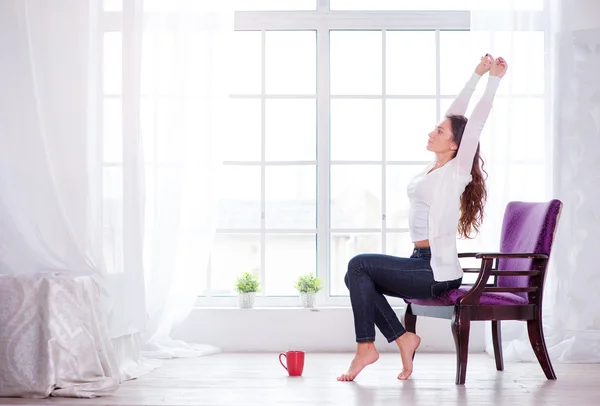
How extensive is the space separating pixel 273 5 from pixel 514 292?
2.50 metres

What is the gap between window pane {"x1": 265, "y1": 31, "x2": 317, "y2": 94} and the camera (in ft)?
16.8

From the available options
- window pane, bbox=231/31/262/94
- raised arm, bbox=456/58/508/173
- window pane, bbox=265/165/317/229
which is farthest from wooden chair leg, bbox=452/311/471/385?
window pane, bbox=231/31/262/94

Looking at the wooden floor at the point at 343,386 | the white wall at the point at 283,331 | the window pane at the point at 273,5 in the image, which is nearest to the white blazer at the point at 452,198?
the wooden floor at the point at 343,386

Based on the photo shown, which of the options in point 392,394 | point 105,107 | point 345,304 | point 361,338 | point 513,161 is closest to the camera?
point 392,394

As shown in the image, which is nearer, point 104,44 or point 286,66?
point 104,44

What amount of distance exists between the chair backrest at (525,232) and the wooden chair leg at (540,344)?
5.8 inches

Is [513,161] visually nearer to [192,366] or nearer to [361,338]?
[361,338]

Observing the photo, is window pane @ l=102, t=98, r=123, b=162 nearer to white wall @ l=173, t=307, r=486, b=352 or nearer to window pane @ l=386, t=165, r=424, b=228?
white wall @ l=173, t=307, r=486, b=352

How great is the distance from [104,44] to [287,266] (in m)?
1.88

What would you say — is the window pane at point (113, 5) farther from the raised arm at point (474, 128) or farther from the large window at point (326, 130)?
the raised arm at point (474, 128)

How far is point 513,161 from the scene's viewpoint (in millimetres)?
4684

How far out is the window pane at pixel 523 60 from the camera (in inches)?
185

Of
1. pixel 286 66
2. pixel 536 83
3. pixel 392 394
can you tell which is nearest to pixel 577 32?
pixel 536 83

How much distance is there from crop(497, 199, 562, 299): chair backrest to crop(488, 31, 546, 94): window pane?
861mm
